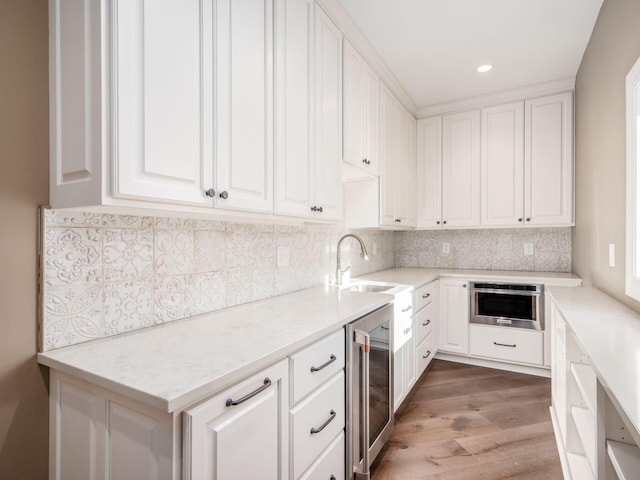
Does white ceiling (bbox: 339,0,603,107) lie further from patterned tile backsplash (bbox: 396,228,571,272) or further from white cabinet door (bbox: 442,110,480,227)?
patterned tile backsplash (bbox: 396,228,571,272)

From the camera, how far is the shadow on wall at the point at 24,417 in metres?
0.98

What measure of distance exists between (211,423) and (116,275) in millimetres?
678

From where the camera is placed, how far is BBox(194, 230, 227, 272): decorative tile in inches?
59.7

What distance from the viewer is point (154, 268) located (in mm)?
→ 1337

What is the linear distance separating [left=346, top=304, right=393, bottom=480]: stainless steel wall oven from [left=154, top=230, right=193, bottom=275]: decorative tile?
30.3 inches

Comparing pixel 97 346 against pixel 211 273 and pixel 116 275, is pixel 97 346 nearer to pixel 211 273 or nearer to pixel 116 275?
pixel 116 275

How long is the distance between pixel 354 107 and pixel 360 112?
0.34 ft

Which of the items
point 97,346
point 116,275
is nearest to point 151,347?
point 97,346

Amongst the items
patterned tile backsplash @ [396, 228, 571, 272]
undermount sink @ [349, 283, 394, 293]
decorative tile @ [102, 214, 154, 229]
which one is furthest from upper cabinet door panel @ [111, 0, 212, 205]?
patterned tile backsplash @ [396, 228, 571, 272]

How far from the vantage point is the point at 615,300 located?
69.6 inches

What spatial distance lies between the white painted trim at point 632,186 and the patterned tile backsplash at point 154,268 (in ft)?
5.54

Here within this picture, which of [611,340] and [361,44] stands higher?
[361,44]

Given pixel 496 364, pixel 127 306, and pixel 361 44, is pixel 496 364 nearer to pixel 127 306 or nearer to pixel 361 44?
pixel 361 44

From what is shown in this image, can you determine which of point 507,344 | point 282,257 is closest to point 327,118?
point 282,257
